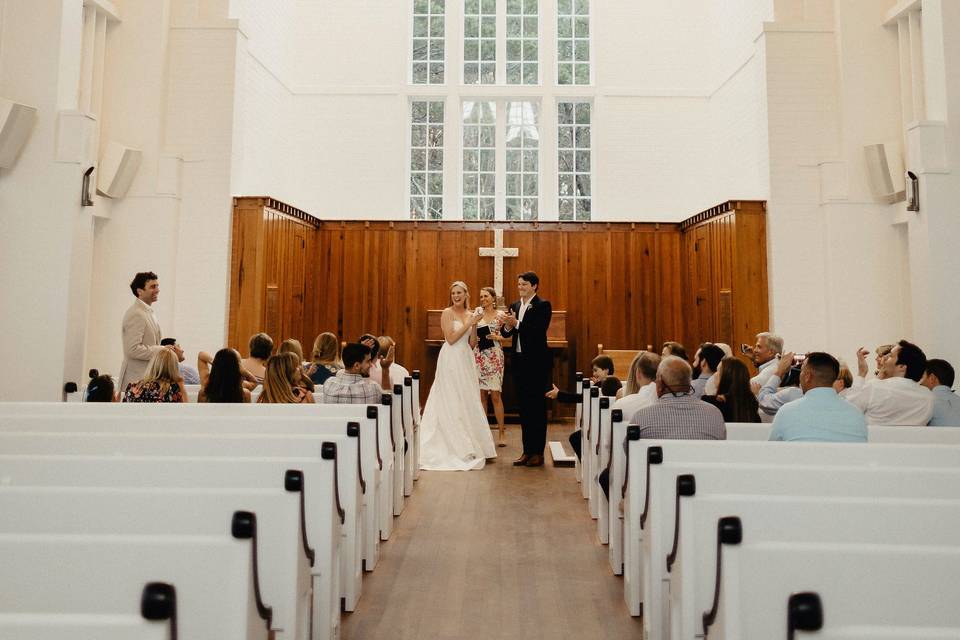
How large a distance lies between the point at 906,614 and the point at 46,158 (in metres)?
8.23

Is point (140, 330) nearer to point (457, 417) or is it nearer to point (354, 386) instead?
point (354, 386)

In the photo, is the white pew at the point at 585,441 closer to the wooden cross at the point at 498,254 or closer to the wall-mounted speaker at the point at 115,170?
the wooden cross at the point at 498,254

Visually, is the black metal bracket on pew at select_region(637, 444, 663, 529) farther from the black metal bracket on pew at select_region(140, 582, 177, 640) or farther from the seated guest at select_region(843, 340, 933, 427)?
the seated guest at select_region(843, 340, 933, 427)

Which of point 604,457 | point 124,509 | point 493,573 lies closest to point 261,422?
point 493,573

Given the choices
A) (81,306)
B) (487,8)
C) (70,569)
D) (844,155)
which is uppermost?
(487,8)

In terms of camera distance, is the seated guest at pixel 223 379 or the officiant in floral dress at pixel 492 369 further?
the officiant in floral dress at pixel 492 369

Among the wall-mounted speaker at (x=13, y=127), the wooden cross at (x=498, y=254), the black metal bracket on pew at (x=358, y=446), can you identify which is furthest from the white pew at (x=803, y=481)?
the wooden cross at (x=498, y=254)

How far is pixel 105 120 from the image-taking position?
29.6 feet

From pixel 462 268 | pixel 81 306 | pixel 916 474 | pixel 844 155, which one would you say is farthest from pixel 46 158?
pixel 844 155

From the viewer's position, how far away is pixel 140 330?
19.2 ft

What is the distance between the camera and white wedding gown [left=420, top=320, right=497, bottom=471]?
686 cm

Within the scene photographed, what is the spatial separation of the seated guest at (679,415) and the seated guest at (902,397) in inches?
71.3

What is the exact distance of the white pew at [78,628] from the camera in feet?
4.25

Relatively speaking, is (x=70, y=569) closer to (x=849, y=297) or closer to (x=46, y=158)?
(x=46, y=158)
